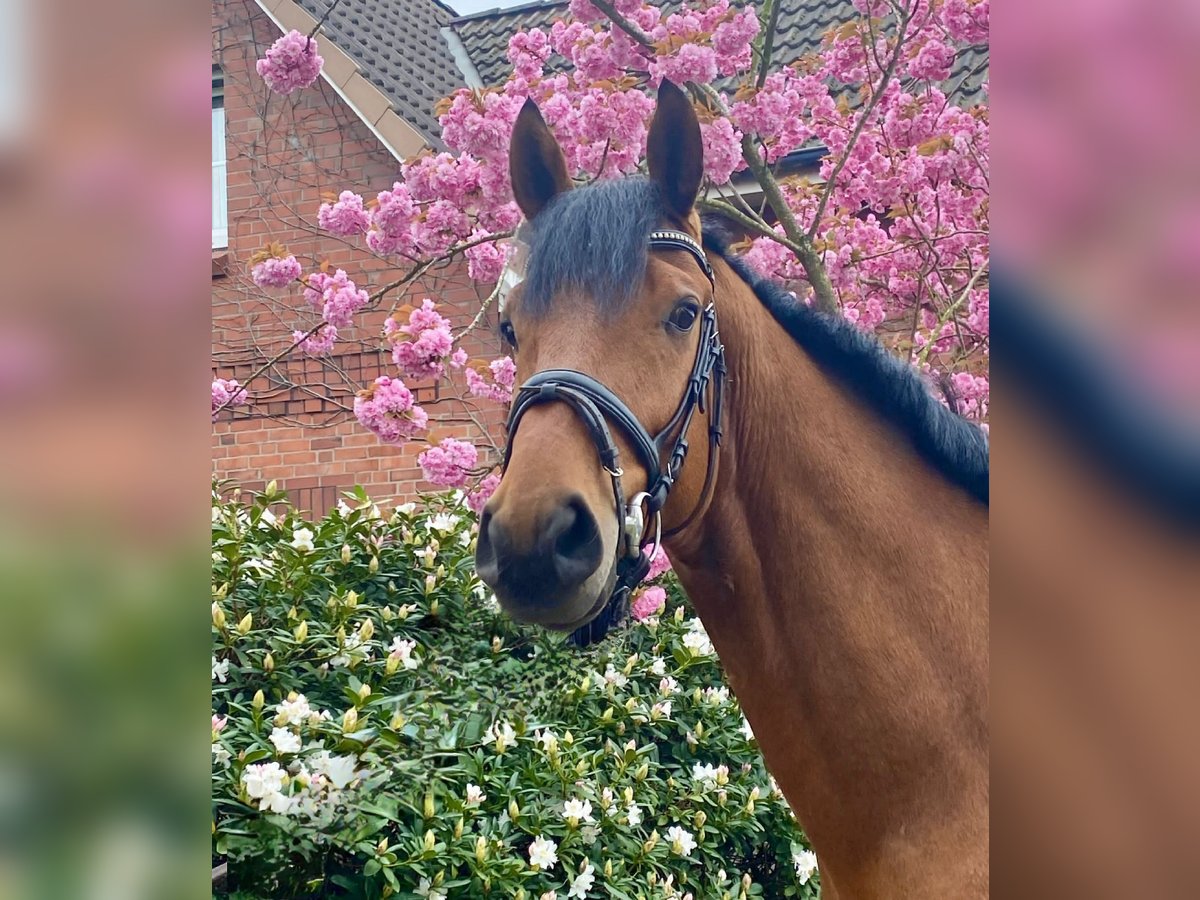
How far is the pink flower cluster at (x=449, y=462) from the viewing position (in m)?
3.91

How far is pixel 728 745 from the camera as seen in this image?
3777mm

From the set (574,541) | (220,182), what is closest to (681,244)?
(574,541)

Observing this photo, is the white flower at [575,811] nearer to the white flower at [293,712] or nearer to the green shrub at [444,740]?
the green shrub at [444,740]

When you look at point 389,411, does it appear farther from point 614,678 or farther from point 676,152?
point 676,152

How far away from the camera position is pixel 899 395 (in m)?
1.84

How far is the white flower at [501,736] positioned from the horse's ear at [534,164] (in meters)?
1.77

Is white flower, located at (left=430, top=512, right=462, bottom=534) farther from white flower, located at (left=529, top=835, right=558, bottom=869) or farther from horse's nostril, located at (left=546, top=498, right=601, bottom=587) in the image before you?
horse's nostril, located at (left=546, top=498, right=601, bottom=587)

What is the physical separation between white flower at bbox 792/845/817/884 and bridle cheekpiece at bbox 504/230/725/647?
2.28 meters

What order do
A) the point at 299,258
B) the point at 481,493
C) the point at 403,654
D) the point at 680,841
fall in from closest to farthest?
Answer: 1. the point at 403,654
2. the point at 680,841
3. the point at 481,493
4. the point at 299,258

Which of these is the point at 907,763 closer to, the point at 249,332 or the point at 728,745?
the point at 728,745

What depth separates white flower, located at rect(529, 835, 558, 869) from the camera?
2.79m
